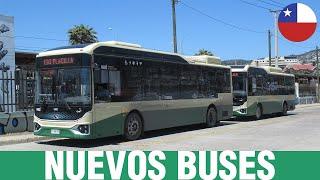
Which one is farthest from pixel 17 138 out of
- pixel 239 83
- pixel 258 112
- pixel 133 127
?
pixel 258 112

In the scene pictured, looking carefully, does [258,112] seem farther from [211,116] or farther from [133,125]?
[133,125]

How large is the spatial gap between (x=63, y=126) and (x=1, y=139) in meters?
2.41

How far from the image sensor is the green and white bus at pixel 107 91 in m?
15.7

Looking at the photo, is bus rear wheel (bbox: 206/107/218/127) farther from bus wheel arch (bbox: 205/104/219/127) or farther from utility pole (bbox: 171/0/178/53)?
utility pole (bbox: 171/0/178/53)

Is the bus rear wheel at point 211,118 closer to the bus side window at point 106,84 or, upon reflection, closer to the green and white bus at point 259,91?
the green and white bus at point 259,91

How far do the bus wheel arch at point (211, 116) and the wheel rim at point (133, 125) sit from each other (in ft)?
18.6

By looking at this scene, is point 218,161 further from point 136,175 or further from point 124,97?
point 124,97

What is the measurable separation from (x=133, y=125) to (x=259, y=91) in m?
12.8

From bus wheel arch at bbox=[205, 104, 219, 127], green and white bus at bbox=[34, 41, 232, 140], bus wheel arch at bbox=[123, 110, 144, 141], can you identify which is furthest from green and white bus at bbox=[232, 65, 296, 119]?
bus wheel arch at bbox=[123, 110, 144, 141]

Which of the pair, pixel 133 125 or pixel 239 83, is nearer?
pixel 133 125

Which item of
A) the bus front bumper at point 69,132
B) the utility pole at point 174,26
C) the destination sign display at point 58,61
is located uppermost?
the utility pole at point 174,26

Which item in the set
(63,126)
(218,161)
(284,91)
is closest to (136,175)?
(218,161)

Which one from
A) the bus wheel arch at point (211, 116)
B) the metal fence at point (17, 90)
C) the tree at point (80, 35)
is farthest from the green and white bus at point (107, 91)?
the tree at point (80, 35)

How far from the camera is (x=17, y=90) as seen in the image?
64.7 feet
